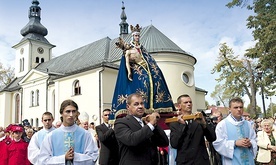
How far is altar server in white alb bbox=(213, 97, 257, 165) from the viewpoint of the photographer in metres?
5.08

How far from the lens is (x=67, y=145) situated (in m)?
4.13

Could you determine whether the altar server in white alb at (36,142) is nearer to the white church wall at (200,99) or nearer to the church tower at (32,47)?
the white church wall at (200,99)

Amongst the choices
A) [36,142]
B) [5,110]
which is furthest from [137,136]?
[5,110]

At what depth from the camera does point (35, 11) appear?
47.7 meters

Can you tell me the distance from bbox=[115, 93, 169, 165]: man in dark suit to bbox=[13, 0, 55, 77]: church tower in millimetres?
42583

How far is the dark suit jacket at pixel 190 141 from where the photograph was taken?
14.4ft

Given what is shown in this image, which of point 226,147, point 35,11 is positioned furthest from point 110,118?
point 35,11

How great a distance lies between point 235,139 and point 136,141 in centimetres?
235

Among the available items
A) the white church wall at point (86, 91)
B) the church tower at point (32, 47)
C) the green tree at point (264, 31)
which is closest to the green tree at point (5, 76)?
the church tower at point (32, 47)

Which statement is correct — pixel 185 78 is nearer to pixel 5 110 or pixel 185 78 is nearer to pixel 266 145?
pixel 266 145

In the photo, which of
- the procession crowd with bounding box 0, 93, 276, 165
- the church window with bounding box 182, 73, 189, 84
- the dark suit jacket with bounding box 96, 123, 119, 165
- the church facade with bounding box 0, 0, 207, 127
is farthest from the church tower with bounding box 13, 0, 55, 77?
the dark suit jacket with bounding box 96, 123, 119, 165

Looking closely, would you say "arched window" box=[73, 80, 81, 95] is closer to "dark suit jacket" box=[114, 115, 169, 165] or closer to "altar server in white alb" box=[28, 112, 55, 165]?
"altar server in white alb" box=[28, 112, 55, 165]

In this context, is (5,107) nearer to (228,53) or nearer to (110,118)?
(228,53)

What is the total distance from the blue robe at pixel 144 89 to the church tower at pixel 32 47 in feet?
129
